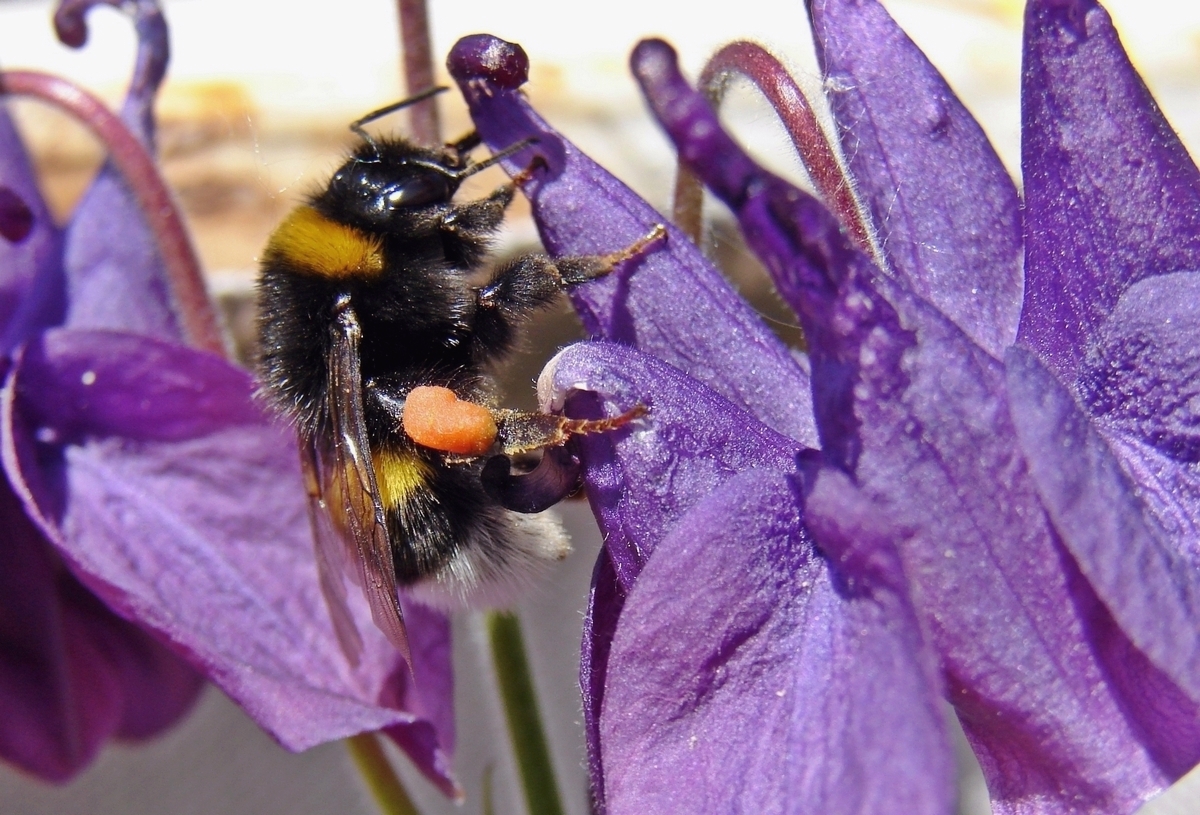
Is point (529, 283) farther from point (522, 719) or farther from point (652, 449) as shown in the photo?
point (522, 719)

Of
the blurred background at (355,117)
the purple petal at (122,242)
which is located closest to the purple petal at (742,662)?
the purple petal at (122,242)

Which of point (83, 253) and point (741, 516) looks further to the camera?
point (83, 253)

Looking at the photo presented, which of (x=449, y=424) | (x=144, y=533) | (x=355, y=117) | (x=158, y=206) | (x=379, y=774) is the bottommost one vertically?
(x=379, y=774)

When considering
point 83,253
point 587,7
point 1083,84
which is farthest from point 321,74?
point 1083,84

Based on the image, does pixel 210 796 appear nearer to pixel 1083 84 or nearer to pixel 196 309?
pixel 196 309

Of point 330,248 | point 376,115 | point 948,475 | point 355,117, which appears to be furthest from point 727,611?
point 355,117

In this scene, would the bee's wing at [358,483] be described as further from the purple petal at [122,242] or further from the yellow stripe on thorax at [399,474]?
the purple petal at [122,242]
